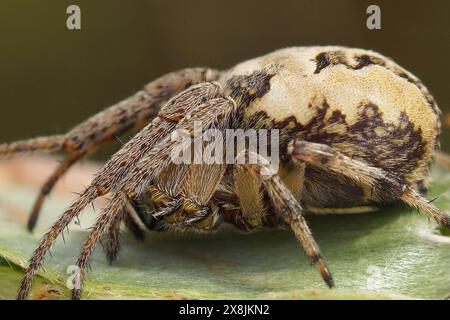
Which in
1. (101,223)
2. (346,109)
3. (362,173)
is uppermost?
(346,109)

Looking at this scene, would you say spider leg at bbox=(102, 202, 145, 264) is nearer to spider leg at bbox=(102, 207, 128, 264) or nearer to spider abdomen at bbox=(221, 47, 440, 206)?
spider leg at bbox=(102, 207, 128, 264)

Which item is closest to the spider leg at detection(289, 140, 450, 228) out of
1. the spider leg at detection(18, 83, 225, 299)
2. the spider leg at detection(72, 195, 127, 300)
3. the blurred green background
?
the spider leg at detection(18, 83, 225, 299)

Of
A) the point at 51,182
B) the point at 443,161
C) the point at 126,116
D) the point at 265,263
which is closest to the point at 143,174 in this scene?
the point at 265,263

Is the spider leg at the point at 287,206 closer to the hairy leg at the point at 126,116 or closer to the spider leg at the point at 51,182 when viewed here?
the hairy leg at the point at 126,116

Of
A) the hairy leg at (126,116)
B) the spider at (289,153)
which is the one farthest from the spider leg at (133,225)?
the hairy leg at (126,116)

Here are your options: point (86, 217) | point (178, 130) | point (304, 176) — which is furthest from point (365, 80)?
point (86, 217)

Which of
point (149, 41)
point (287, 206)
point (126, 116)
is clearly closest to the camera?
point (287, 206)

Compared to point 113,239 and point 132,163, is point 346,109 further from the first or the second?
point 113,239
